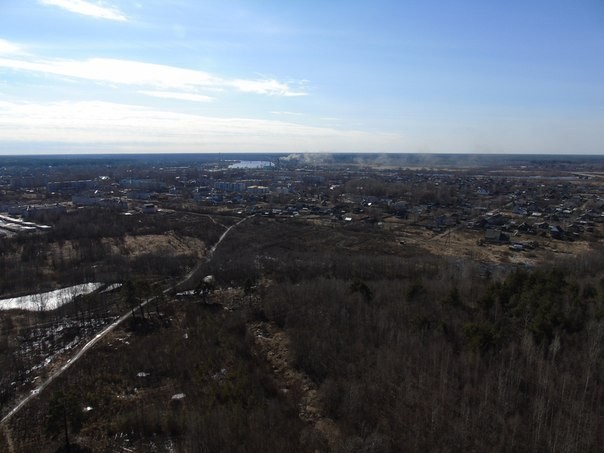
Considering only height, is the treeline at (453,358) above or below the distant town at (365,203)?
below

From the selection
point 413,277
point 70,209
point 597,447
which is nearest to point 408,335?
point 597,447

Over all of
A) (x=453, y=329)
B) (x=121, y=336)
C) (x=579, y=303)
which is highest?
(x=579, y=303)

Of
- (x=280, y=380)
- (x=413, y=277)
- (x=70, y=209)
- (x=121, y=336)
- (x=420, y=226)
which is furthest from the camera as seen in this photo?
(x=70, y=209)

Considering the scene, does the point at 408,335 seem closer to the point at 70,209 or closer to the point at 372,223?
the point at 372,223

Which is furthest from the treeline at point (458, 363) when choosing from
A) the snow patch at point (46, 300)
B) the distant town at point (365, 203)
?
the distant town at point (365, 203)

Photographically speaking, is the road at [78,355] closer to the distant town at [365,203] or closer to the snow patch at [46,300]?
the snow patch at [46,300]

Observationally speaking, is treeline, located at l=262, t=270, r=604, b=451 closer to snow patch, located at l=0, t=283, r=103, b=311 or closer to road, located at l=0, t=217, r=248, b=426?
road, located at l=0, t=217, r=248, b=426

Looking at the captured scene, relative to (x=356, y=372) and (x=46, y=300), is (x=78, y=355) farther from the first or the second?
(x=356, y=372)

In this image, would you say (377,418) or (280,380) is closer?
(377,418)
